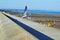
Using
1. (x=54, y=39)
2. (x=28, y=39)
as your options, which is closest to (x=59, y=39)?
(x=54, y=39)

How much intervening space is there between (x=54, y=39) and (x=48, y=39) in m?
0.10

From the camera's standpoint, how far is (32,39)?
2549 mm

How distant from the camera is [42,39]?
2.67 meters

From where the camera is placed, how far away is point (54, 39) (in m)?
2.55

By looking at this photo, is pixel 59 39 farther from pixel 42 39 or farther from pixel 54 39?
pixel 42 39

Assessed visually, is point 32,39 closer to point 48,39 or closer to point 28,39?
point 28,39

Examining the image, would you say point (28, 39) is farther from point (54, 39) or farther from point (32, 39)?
point (54, 39)

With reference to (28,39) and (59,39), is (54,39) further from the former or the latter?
(28,39)

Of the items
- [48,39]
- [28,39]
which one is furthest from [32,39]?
[48,39]

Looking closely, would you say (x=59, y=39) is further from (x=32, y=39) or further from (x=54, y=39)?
(x=32, y=39)

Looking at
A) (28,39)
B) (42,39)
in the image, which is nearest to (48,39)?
(42,39)

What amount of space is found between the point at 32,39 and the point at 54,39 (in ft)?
0.99

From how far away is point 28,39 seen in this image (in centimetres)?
259

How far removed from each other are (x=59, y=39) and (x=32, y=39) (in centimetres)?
38
